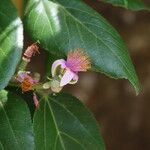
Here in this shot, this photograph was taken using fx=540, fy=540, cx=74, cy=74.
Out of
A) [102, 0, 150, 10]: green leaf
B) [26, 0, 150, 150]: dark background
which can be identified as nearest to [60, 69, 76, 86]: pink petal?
[102, 0, 150, 10]: green leaf

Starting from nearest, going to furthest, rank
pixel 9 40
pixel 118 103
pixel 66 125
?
1. pixel 9 40
2. pixel 66 125
3. pixel 118 103

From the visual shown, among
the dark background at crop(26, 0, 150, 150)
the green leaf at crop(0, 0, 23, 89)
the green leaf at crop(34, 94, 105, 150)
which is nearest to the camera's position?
the green leaf at crop(0, 0, 23, 89)

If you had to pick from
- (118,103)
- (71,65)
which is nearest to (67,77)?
(71,65)

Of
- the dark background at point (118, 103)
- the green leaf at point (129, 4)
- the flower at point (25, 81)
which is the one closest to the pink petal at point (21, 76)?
the flower at point (25, 81)

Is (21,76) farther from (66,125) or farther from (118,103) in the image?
(118,103)

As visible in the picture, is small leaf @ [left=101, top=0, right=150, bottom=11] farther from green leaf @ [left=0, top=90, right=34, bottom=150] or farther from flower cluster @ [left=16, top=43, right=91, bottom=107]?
green leaf @ [left=0, top=90, right=34, bottom=150]

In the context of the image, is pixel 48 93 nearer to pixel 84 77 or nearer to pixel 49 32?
pixel 49 32

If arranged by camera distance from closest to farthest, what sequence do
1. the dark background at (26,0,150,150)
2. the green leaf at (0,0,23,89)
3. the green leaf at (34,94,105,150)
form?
1. the green leaf at (0,0,23,89)
2. the green leaf at (34,94,105,150)
3. the dark background at (26,0,150,150)
